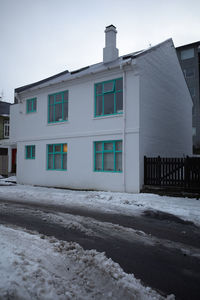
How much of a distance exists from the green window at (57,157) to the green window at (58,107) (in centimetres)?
182

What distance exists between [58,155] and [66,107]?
326cm

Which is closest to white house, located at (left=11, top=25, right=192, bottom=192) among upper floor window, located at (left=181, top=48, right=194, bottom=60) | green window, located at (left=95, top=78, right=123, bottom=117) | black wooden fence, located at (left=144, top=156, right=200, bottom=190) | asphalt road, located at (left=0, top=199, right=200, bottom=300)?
green window, located at (left=95, top=78, right=123, bottom=117)

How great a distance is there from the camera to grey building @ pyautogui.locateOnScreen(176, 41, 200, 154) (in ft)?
114

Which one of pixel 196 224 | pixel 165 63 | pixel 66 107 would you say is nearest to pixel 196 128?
pixel 165 63

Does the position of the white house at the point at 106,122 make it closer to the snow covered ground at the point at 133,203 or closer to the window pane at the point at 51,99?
the window pane at the point at 51,99

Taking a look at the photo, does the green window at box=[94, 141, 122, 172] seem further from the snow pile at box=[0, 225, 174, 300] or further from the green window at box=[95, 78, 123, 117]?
the snow pile at box=[0, 225, 174, 300]

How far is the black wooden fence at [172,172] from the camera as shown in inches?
403

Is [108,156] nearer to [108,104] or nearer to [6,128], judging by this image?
[108,104]

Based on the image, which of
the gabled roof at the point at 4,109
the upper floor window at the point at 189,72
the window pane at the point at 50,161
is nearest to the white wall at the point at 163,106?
the window pane at the point at 50,161

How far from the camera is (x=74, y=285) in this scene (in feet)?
10.4

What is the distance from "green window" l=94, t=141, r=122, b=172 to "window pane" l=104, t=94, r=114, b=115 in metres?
1.81

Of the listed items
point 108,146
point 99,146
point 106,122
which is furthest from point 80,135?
point 108,146

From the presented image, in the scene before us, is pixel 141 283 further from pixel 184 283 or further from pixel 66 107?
pixel 66 107

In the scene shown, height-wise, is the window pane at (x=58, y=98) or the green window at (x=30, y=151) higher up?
the window pane at (x=58, y=98)
